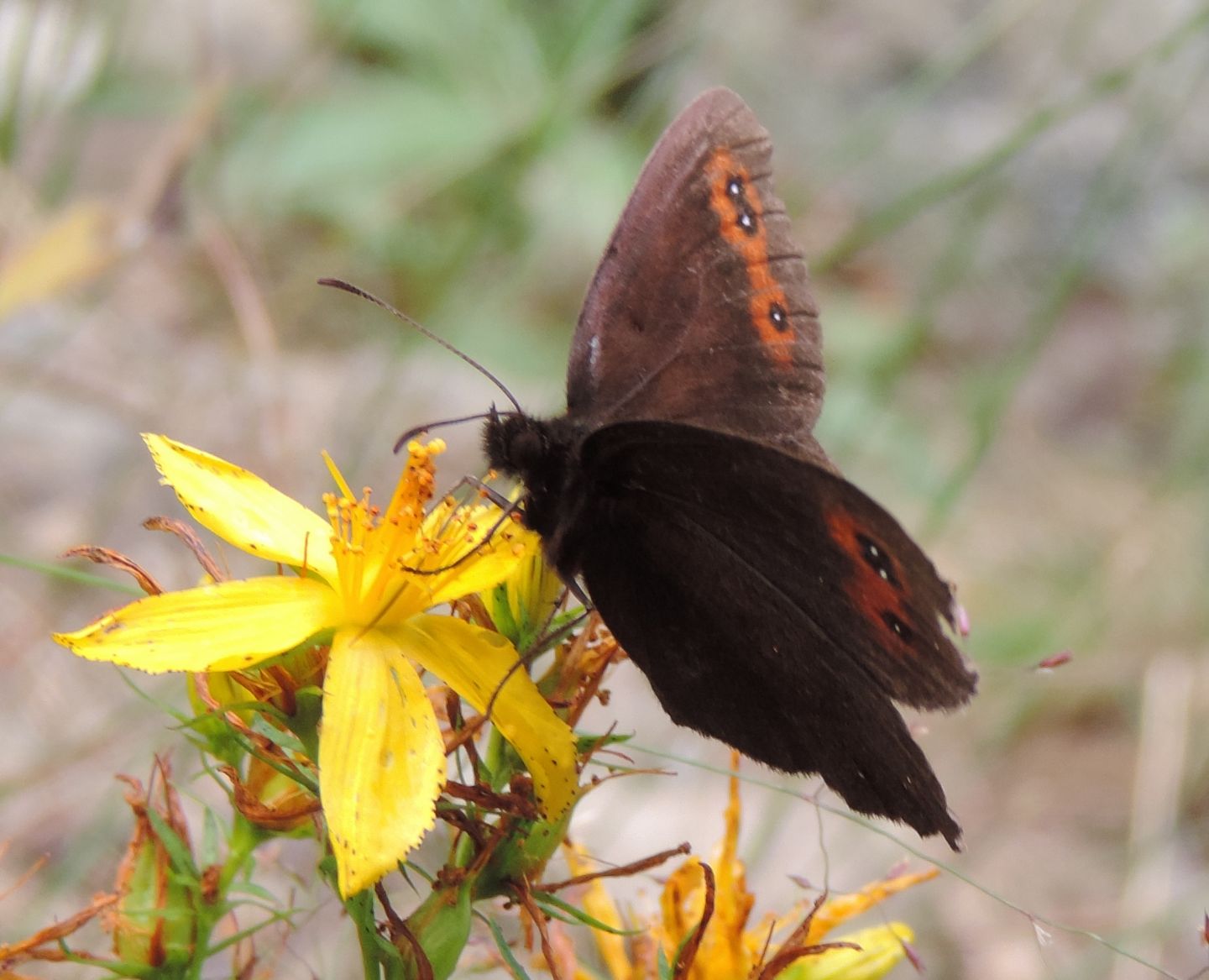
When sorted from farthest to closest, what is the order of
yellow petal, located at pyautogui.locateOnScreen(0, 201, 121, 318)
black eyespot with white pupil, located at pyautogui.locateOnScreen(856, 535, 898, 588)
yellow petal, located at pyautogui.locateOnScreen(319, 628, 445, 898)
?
yellow petal, located at pyautogui.locateOnScreen(0, 201, 121, 318) < black eyespot with white pupil, located at pyautogui.locateOnScreen(856, 535, 898, 588) < yellow petal, located at pyautogui.locateOnScreen(319, 628, 445, 898)

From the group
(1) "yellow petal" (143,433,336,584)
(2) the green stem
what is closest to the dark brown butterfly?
(1) "yellow petal" (143,433,336,584)

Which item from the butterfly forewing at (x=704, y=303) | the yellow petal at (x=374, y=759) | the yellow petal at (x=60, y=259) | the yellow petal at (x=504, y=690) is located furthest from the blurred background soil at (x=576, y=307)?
→ the butterfly forewing at (x=704, y=303)

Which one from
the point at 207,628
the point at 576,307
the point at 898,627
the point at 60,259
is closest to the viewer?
the point at 207,628

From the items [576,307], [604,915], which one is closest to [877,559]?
[604,915]

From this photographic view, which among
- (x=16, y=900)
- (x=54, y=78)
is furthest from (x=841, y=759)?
(x=16, y=900)

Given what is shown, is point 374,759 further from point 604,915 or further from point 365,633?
point 604,915

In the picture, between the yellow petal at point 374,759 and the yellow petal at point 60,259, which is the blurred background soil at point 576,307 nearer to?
the yellow petal at point 60,259

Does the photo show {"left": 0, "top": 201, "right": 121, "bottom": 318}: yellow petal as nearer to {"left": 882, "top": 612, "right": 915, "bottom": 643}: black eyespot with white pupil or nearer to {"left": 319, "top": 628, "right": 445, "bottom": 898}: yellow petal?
{"left": 319, "top": 628, "right": 445, "bottom": 898}: yellow petal

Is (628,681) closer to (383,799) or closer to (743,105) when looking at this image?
(743,105)
